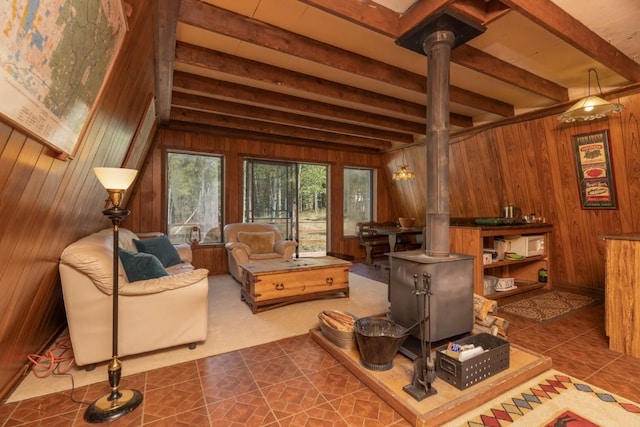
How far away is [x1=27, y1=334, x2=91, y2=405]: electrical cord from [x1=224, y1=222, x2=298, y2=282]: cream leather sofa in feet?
6.71

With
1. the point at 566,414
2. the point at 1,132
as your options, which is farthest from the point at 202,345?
the point at 566,414

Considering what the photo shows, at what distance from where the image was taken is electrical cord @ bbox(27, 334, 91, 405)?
6.82ft

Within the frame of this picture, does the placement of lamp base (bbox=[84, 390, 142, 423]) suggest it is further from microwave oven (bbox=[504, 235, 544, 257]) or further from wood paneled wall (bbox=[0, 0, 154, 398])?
microwave oven (bbox=[504, 235, 544, 257])

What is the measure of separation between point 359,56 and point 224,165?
10.6 feet

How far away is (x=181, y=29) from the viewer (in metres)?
2.40

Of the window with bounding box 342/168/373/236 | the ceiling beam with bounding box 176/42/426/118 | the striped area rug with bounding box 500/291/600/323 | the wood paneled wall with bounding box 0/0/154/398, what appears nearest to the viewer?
the wood paneled wall with bounding box 0/0/154/398

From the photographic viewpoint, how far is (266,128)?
4.93 metres

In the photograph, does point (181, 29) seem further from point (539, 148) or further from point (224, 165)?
point (539, 148)

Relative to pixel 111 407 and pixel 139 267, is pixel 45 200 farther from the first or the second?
pixel 111 407

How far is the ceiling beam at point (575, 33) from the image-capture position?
1.97 meters

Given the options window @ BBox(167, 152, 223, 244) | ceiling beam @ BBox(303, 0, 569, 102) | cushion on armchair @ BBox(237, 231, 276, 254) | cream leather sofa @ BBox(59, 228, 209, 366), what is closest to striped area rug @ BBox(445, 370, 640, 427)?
cream leather sofa @ BBox(59, 228, 209, 366)

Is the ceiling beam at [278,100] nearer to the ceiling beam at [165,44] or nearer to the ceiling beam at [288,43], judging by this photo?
the ceiling beam at [165,44]

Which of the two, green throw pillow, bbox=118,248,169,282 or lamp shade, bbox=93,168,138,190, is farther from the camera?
green throw pillow, bbox=118,248,169,282

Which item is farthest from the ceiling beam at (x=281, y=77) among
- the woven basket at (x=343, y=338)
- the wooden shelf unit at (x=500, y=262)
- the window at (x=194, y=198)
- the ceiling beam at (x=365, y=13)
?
the window at (x=194, y=198)
